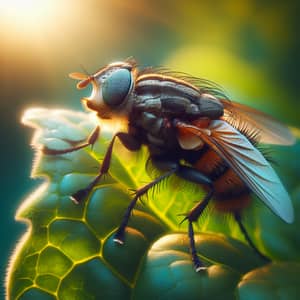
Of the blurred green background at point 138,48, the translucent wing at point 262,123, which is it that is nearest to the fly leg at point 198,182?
the translucent wing at point 262,123

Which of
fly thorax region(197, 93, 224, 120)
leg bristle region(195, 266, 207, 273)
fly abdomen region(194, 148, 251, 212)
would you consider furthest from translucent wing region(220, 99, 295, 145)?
leg bristle region(195, 266, 207, 273)

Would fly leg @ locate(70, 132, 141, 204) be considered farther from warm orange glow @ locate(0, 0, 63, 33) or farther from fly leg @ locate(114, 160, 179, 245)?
warm orange glow @ locate(0, 0, 63, 33)

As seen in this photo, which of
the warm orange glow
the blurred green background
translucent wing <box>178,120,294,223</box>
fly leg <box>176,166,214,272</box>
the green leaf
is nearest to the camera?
the green leaf

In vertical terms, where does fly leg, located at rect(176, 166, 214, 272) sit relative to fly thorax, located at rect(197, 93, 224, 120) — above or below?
below

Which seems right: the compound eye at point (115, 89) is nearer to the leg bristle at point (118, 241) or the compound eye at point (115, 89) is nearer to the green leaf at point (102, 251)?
the green leaf at point (102, 251)

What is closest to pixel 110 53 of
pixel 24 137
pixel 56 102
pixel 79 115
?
pixel 56 102

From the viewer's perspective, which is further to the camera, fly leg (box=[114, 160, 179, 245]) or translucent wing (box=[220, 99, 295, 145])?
translucent wing (box=[220, 99, 295, 145])
